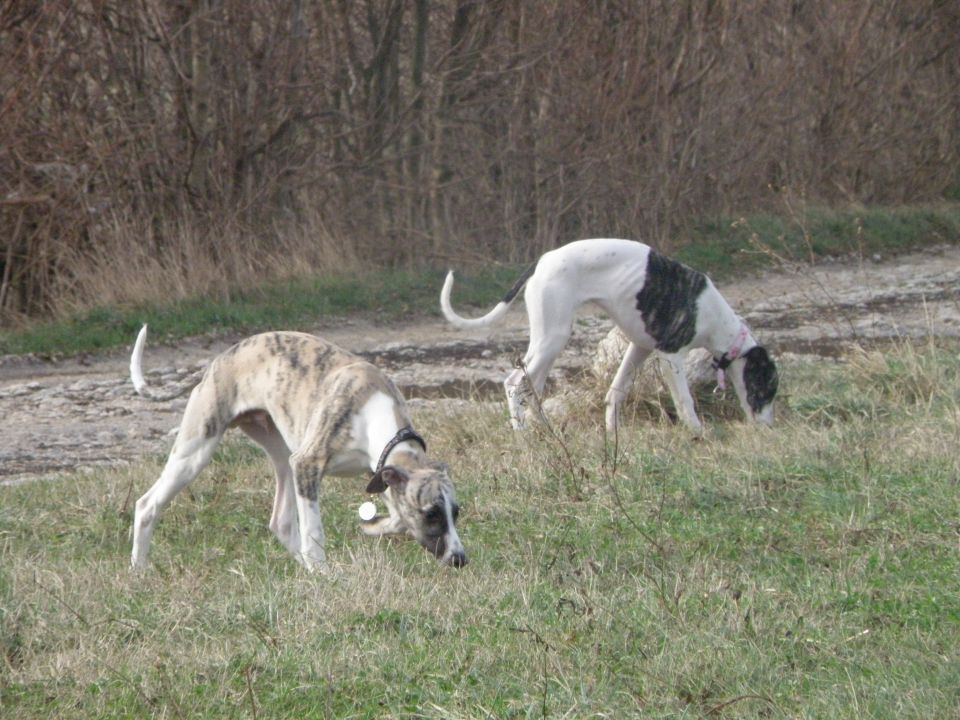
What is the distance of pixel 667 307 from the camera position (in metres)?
8.99

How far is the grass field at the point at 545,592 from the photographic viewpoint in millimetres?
4254

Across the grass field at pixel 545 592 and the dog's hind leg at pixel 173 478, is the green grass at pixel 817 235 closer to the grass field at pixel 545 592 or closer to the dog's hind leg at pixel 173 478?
the grass field at pixel 545 592

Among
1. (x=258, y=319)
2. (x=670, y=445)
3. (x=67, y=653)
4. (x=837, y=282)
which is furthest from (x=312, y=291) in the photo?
(x=67, y=653)

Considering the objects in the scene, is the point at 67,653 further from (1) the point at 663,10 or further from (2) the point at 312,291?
(1) the point at 663,10

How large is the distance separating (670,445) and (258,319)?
6.43m

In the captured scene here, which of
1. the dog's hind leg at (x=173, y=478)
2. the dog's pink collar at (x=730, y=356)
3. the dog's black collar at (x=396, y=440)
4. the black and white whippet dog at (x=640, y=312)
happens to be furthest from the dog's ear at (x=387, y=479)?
the dog's pink collar at (x=730, y=356)

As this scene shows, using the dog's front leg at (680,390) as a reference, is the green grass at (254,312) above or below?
below

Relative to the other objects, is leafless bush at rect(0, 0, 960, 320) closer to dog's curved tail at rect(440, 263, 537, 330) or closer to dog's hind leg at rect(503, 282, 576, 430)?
dog's curved tail at rect(440, 263, 537, 330)

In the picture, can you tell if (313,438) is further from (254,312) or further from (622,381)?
(254,312)

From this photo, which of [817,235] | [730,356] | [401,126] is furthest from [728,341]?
[817,235]

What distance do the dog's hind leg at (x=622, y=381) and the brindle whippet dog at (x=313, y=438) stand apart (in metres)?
2.52

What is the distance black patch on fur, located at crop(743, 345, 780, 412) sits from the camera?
8789mm

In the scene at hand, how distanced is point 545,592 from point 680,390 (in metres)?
3.71

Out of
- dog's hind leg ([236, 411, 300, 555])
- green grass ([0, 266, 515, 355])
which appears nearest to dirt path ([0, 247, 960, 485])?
green grass ([0, 266, 515, 355])
